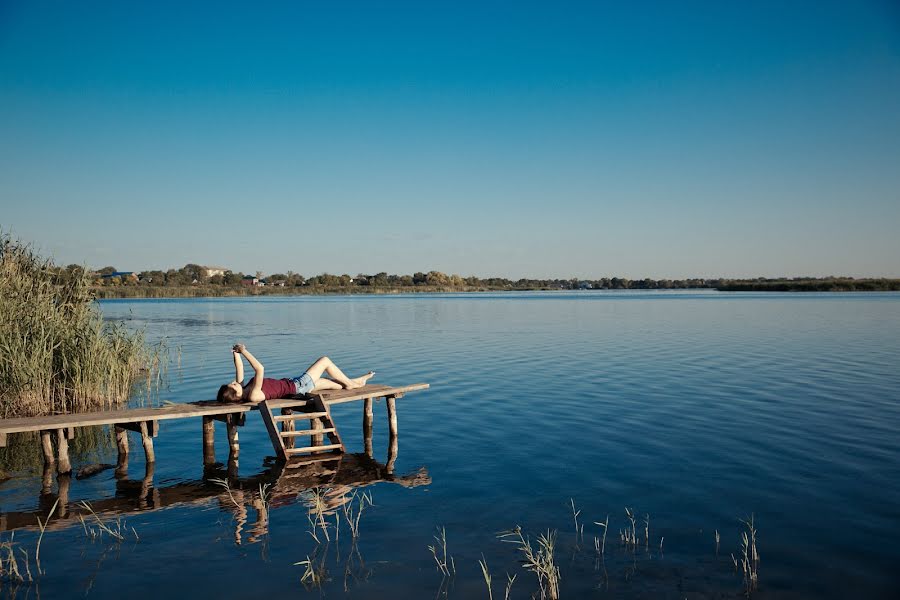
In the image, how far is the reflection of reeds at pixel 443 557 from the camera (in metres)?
7.27

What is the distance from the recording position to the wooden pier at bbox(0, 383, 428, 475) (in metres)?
10.3

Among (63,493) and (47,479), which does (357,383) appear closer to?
(63,493)

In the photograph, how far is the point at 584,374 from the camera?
21.4 m

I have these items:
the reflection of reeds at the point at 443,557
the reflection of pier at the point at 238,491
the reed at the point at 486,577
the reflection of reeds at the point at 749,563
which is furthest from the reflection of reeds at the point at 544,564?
the reflection of pier at the point at 238,491

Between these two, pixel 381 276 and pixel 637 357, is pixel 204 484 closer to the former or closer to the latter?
pixel 637 357

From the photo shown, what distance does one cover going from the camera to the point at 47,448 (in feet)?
35.3

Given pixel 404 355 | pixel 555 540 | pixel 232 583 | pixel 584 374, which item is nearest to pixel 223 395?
pixel 232 583

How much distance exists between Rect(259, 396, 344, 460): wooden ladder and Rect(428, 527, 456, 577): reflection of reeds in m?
4.14

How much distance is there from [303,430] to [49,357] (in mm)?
6155

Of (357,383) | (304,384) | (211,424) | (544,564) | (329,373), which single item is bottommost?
(544,564)

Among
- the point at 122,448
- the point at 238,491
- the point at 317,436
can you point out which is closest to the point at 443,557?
the point at 238,491

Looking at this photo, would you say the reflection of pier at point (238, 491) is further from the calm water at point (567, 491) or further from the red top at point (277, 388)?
the red top at point (277, 388)

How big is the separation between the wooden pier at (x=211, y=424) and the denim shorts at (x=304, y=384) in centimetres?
14

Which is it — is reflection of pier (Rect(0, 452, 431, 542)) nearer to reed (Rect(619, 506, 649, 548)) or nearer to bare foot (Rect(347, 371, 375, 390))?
bare foot (Rect(347, 371, 375, 390))
